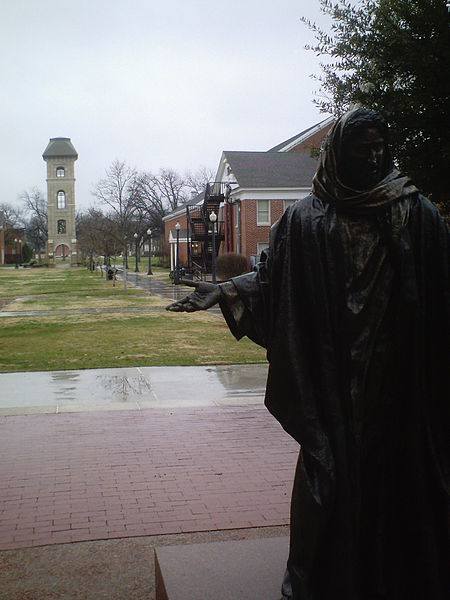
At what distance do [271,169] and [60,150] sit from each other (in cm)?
6286

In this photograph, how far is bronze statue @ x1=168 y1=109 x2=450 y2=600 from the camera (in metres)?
2.63

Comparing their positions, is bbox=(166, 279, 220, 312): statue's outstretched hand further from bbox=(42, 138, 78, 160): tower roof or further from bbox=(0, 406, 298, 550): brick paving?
bbox=(42, 138, 78, 160): tower roof

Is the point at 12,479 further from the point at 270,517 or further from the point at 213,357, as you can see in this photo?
the point at 213,357

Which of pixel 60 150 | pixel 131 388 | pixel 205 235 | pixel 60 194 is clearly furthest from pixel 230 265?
pixel 60 150

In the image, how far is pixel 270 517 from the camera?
17.4 ft

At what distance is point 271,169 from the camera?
4169 centimetres

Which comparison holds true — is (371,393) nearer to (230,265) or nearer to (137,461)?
(137,461)

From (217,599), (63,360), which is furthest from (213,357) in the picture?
(217,599)

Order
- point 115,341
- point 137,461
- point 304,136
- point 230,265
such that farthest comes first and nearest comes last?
point 304,136
point 230,265
point 115,341
point 137,461

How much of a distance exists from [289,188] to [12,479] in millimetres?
34973

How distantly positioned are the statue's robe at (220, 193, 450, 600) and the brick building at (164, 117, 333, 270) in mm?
34586

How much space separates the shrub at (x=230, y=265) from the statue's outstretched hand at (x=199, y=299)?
112 feet

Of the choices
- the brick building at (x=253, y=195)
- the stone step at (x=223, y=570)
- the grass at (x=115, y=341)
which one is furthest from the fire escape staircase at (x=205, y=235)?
the stone step at (x=223, y=570)

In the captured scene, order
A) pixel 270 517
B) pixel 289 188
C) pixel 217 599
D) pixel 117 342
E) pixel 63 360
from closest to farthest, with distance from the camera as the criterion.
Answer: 1. pixel 217 599
2. pixel 270 517
3. pixel 63 360
4. pixel 117 342
5. pixel 289 188
